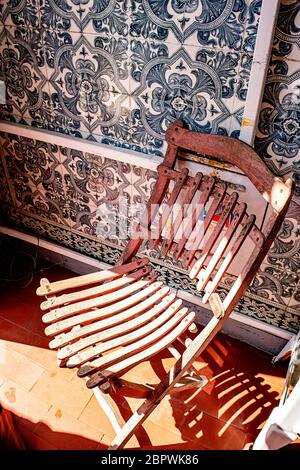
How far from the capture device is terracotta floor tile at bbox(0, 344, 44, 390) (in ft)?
5.66

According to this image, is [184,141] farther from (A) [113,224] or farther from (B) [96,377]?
(B) [96,377]

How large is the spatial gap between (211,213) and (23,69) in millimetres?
1099

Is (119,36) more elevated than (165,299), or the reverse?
(119,36)

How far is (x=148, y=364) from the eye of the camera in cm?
183

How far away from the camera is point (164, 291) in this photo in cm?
152

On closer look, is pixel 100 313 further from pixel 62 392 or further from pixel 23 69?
pixel 23 69

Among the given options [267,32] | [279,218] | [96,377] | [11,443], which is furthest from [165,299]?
[267,32]

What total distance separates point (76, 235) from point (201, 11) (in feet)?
4.29

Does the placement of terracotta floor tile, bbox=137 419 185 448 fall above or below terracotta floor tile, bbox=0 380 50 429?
above

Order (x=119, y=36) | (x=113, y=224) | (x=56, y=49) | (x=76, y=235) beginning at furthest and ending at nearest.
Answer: (x=76, y=235)
(x=113, y=224)
(x=56, y=49)
(x=119, y=36)

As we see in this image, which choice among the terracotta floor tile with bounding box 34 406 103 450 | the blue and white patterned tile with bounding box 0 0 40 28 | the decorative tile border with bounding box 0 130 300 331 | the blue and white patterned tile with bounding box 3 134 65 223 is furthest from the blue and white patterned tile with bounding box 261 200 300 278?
the blue and white patterned tile with bounding box 0 0 40 28

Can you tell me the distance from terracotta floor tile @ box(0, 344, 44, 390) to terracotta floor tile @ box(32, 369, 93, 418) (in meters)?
0.03

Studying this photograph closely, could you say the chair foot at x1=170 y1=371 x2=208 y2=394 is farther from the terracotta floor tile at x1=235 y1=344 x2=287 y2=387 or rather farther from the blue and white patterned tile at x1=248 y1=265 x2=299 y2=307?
the blue and white patterned tile at x1=248 y1=265 x2=299 y2=307

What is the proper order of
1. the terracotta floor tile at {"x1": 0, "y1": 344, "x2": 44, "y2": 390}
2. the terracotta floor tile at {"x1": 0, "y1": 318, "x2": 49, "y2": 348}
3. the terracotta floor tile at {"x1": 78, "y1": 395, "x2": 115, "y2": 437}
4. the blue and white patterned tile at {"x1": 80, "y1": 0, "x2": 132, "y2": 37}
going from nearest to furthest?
the blue and white patterned tile at {"x1": 80, "y1": 0, "x2": 132, "y2": 37}, the terracotta floor tile at {"x1": 78, "y1": 395, "x2": 115, "y2": 437}, the terracotta floor tile at {"x1": 0, "y1": 344, "x2": 44, "y2": 390}, the terracotta floor tile at {"x1": 0, "y1": 318, "x2": 49, "y2": 348}
